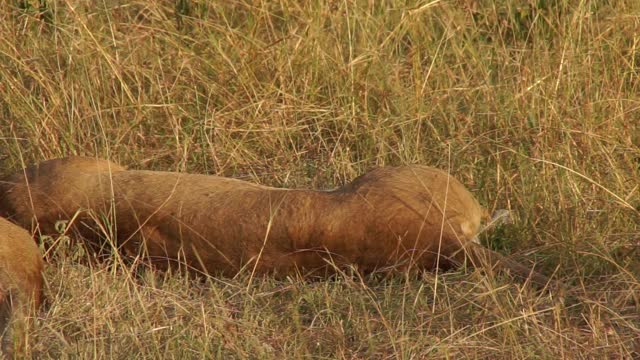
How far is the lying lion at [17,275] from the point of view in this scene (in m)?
3.29

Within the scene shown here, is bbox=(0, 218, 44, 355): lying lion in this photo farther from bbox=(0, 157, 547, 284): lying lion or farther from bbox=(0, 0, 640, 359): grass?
bbox=(0, 157, 547, 284): lying lion

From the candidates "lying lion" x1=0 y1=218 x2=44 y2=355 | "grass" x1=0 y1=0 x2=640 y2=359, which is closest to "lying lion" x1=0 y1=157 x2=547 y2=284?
"grass" x1=0 y1=0 x2=640 y2=359

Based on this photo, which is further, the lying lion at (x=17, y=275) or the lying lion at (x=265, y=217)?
the lying lion at (x=265, y=217)

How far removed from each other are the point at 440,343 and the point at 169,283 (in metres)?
0.98

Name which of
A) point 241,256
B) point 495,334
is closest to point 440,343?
point 495,334

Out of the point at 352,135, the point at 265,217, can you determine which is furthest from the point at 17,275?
the point at 352,135

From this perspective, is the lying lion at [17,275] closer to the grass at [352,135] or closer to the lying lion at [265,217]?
the grass at [352,135]

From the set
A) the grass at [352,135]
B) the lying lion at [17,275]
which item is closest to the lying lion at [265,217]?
the grass at [352,135]

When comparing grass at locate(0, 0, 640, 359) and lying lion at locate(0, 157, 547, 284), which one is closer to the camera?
grass at locate(0, 0, 640, 359)

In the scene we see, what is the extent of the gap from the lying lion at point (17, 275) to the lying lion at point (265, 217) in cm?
28

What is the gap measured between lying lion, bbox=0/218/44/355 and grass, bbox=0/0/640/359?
83mm

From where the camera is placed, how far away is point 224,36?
5.13 meters

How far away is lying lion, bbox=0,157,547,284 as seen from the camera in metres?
3.68

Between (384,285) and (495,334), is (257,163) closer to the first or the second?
(384,285)
